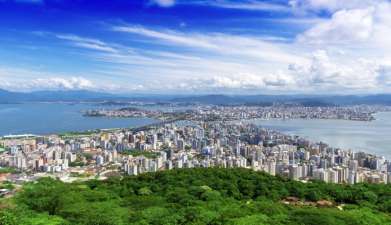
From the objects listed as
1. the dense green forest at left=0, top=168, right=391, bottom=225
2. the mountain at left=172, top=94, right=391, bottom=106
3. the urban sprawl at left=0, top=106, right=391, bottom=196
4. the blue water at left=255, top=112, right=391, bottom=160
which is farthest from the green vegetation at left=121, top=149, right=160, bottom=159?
the mountain at left=172, top=94, right=391, bottom=106

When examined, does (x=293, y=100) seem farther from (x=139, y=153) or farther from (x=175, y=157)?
(x=175, y=157)

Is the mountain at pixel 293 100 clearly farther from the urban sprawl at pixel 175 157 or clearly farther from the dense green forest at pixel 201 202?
the dense green forest at pixel 201 202

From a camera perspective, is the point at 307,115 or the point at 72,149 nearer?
the point at 72,149

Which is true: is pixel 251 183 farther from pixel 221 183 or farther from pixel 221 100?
pixel 221 100

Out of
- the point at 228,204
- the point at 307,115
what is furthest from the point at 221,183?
the point at 307,115

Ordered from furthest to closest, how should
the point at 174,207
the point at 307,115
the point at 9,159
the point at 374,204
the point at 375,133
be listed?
1. the point at 307,115
2. the point at 375,133
3. the point at 9,159
4. the point at 374,204
5. the point at 174,207

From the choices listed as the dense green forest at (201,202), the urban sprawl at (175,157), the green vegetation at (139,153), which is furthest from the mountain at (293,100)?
the dense green forest at (201,202)

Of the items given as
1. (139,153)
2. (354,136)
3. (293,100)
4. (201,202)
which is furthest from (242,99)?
(201,202)

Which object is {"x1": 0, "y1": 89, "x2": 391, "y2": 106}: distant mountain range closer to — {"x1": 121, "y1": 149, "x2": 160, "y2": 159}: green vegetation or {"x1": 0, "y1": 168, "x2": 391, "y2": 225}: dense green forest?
{"x1": 121, "y1": 149, "x2": 160, "y2": 159}: green vegetation

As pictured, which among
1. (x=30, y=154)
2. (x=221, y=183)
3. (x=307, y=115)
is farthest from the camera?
(x=307, y=115)
